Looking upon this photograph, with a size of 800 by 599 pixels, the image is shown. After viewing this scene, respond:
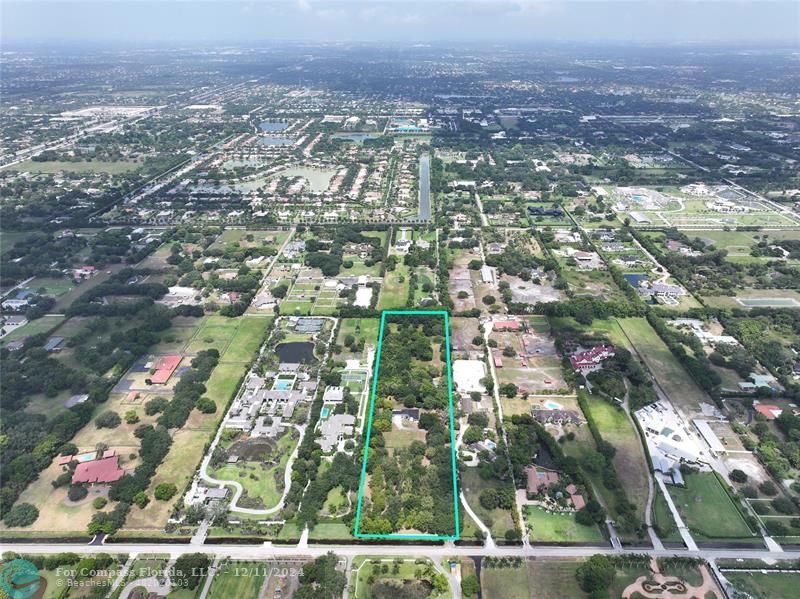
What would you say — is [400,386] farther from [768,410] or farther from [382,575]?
[768,410]

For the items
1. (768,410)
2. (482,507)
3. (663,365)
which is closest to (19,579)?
(482,507)

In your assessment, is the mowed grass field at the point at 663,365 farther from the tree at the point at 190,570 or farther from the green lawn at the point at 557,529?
the tree at the point at 190,570

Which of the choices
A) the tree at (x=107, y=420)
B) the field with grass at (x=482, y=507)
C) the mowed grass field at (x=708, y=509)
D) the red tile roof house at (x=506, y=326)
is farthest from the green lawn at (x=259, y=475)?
the mowed grass field at (x=708, y=509)

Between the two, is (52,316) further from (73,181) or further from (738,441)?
(738,441)

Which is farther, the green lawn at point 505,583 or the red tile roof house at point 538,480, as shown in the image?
the red tile roof house at point 538,480

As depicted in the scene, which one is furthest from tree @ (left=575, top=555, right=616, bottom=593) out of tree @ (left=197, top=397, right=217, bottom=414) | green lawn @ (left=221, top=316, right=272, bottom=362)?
green lawn @ (left=221, top=316, right=272, bottom=362)

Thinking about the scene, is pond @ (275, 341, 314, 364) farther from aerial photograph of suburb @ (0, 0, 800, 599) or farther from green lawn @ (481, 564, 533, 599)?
green lawn @ (481, 564, 533, 599)
